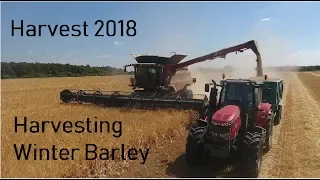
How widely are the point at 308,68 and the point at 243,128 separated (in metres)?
126

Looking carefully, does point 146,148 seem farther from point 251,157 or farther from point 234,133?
point 251,157

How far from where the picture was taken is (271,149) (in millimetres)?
8883

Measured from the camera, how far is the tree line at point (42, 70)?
6203cm

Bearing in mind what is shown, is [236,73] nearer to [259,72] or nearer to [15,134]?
[259,72]

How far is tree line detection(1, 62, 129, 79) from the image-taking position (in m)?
62.0

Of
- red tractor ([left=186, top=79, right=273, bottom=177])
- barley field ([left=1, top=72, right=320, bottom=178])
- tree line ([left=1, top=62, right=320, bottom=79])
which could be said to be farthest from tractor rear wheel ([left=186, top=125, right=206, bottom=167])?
tree line ([left=1, top=62, right=320, bottom=79])

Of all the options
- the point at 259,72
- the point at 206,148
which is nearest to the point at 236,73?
the point at 259,72

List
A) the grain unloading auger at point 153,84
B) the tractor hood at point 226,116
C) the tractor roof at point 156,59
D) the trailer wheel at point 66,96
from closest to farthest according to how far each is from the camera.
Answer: the tractor hood at point 226,116 → the grain unloading auger at point 153,84 → the trailer wheel at point 66,96 → the tractor roof at point 156,59

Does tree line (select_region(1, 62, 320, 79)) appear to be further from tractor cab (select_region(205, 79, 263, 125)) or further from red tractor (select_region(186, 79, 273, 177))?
red tractor (select_region(186, 79, 273, 177))

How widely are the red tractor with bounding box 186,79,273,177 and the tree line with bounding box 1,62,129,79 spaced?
58916mm

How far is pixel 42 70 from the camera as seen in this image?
66.6 meters

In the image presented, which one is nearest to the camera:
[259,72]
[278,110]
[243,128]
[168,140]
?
[243,128]

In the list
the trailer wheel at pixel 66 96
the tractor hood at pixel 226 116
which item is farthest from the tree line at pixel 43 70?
the tractor hood at pixel 226 116

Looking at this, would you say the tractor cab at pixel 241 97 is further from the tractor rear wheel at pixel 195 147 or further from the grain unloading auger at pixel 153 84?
the grain unloading auger at pixel 153 84
